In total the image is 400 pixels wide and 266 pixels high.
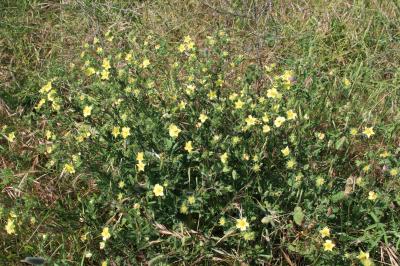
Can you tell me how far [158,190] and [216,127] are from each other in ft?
1.48

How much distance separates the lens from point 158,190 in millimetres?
2158

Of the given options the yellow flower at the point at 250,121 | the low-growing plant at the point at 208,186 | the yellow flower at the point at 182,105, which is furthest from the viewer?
the yellow flower at the point at 182,105

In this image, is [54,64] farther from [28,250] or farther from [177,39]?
[28,250]

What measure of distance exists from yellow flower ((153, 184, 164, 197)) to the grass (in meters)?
0.09

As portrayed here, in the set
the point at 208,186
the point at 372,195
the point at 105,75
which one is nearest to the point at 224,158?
the point at 208,186

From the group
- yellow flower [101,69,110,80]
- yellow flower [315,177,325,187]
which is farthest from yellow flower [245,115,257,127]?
yellow flower [101,69,110,80]

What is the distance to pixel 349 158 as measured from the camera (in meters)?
2.70

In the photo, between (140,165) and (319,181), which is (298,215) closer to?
(319,181)

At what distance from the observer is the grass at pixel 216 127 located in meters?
2.29

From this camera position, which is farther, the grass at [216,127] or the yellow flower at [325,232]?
the grass at [216,127]

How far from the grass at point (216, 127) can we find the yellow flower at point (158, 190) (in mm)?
95

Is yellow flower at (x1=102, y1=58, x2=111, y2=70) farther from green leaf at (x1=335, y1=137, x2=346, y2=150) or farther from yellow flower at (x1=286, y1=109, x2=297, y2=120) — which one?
green leaf at (x1=335, y1=137, x2=346, y2=150)

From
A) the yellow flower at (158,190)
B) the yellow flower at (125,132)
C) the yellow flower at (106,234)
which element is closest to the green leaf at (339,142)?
the yellow flower at (158,190)

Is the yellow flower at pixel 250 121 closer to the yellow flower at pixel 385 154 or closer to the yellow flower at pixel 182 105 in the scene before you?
the yellow flower at pixel 182 105
